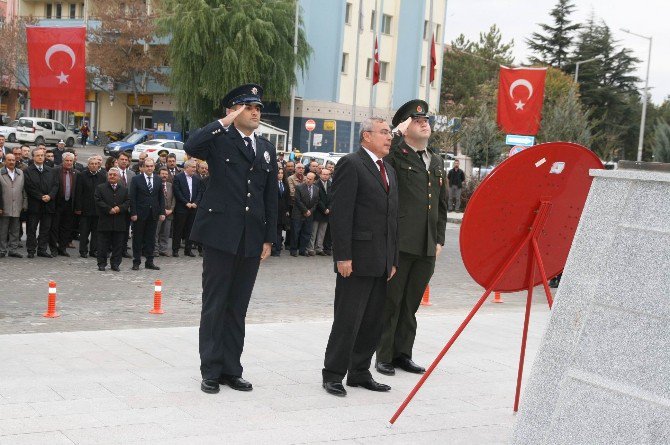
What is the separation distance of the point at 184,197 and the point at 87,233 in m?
2.22

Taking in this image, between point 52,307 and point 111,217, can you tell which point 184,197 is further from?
point 52,307

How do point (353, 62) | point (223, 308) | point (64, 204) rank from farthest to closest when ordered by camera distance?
point (353, 62)
point (64, 204)
point (223, 308)

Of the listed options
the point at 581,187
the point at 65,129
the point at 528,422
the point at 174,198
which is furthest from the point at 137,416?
the point at 65,129

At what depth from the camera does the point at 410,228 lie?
7949 millimetres

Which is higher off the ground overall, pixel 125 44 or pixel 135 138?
pixel 125 44

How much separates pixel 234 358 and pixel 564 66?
3001 inches

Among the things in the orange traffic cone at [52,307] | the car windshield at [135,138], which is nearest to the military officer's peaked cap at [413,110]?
the orange traffic cone at [52,307]

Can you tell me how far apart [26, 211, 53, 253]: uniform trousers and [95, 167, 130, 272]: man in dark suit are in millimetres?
1529

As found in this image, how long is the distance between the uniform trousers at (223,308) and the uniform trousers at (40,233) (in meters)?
11.1

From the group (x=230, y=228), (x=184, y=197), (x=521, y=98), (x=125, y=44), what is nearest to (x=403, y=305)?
(x=230, y=228)

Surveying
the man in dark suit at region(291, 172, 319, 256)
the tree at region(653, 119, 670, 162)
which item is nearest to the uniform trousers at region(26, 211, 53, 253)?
the man in dark suit at region(291, 172, 319, 256)

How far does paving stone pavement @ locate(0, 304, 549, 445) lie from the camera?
5836 millimetres

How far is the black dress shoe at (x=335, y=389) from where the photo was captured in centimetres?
706

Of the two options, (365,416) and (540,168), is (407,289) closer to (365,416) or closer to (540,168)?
(365,416)
